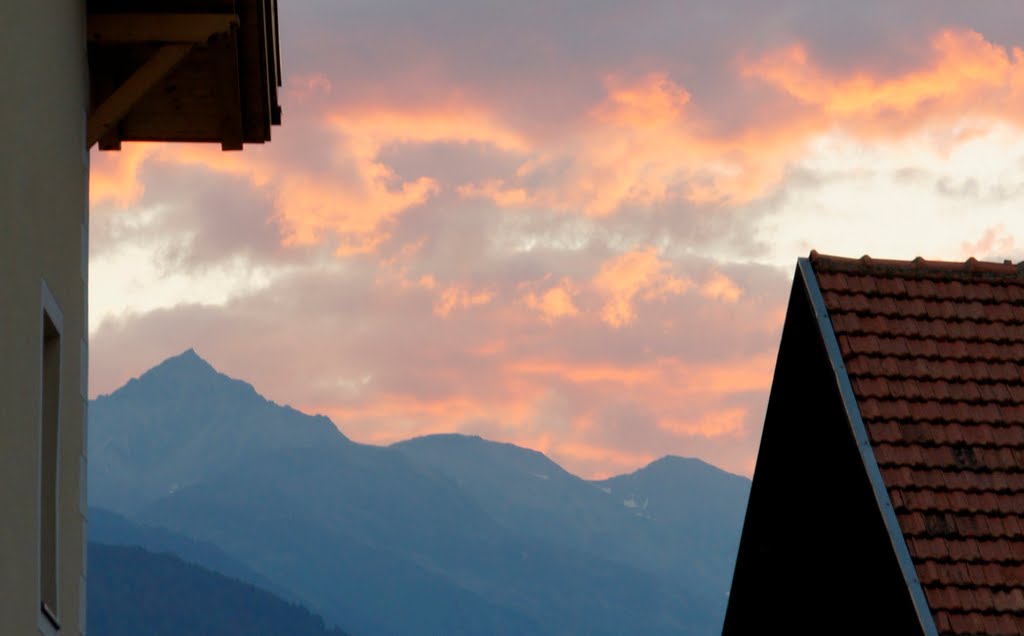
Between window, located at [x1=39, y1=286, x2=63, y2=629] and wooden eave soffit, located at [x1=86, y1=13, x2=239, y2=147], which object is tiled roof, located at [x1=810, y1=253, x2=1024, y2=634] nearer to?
wooden eave soffit, located at [x1=86, y1=13, x2=239, y2=147]

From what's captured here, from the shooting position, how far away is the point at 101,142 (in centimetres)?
1255

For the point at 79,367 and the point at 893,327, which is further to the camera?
the point at 893,327

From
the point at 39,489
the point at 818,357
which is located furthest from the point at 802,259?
the point at 39,489

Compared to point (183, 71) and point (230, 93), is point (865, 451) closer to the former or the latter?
point (230, 93)

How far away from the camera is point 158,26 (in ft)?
36.7

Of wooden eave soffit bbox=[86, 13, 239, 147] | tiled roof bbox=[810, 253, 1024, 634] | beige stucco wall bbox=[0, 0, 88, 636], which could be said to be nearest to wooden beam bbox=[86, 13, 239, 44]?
wooden eave soffit bbox=[86, 13, 239, 147]

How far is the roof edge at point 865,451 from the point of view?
40.3 feet

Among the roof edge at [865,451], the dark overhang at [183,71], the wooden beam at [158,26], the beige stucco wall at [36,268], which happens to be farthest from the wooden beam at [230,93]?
the roof edge at [865,451]

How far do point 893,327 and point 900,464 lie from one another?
1778 millimetres

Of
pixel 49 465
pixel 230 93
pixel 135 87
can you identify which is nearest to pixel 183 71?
pixel 230 93

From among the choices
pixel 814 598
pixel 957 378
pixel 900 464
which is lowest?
pixel 814 598

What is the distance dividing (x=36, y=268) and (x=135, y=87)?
2.81m

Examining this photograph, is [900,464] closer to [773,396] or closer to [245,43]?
[773,396]

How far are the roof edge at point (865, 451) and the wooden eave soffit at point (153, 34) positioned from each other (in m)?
6.17
